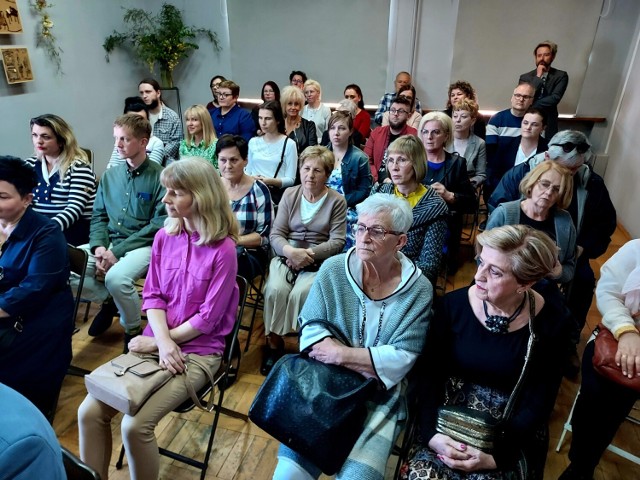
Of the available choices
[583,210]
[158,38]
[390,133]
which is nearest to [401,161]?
[583,210]

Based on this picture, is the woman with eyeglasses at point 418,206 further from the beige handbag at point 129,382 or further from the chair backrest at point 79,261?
the chair backrest at point 79,261

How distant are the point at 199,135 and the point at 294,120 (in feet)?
3.27

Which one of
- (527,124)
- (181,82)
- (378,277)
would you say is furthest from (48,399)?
(181,82)

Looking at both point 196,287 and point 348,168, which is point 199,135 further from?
point 196,287

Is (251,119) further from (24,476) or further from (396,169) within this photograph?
(24,476)

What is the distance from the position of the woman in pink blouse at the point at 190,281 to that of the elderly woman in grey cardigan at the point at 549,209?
4.85 feet

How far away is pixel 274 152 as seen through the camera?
3824mm

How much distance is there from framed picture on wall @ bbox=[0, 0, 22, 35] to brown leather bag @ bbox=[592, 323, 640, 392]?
5.61 metres

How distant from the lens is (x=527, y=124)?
3355mm

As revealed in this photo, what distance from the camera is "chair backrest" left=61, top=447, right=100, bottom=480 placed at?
3.44 ft

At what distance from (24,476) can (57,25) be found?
581cm

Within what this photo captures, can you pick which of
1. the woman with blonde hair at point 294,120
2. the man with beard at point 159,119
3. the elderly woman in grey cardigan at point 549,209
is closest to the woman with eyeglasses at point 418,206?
the elderly woman in grey cardigan at point 549,209

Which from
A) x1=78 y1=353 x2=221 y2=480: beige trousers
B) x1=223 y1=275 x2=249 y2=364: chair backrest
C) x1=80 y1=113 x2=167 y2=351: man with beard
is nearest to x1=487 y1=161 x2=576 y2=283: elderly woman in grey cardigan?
x1=223 y1=275 x2=249 y2=364: chair backrest

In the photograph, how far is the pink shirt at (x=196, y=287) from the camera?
186 cm
